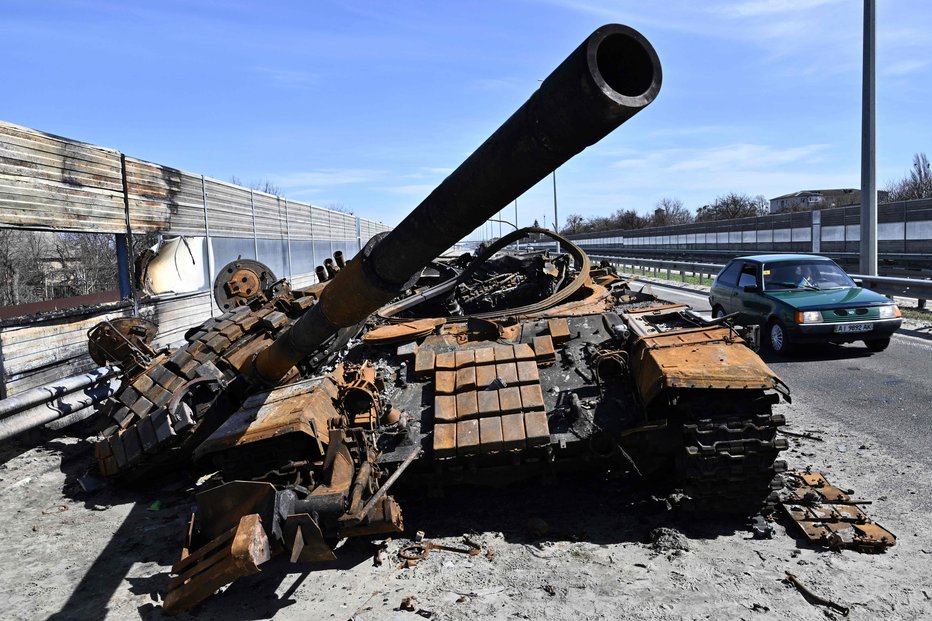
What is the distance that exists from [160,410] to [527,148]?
14.9ft

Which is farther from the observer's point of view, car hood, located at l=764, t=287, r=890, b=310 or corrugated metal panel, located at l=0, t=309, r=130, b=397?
car hood, located at l=764, t=287, r=890, b=310

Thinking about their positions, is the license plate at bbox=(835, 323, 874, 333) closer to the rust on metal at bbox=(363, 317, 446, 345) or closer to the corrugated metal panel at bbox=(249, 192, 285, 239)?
the rust on metal at bbox=(363, 317, 446, 345)

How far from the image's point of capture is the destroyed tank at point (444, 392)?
2.92 meters

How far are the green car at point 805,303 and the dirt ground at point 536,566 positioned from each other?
4612mm

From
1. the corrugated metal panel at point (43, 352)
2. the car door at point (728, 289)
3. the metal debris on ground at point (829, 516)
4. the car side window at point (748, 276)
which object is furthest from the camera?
the car door at point (728, 289)

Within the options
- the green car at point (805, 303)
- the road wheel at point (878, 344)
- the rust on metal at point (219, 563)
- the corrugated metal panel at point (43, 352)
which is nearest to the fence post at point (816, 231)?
the green car at point (805, 303)

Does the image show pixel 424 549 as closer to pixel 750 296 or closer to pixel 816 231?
pixel 750 296

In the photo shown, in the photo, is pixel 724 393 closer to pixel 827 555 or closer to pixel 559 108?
pixel 827 555

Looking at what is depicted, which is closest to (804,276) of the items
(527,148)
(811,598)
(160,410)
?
(811,598)

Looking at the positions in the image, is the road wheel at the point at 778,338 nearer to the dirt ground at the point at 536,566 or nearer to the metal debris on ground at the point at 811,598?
the dirt ground at the point at 536,566

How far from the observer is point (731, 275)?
505 inches

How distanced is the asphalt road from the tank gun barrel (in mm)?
4602

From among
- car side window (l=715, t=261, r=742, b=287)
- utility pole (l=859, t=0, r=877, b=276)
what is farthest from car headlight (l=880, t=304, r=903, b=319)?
utility pole (l=859, t=0, r=877, b=276)

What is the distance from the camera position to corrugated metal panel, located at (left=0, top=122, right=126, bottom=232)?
8.25 m
